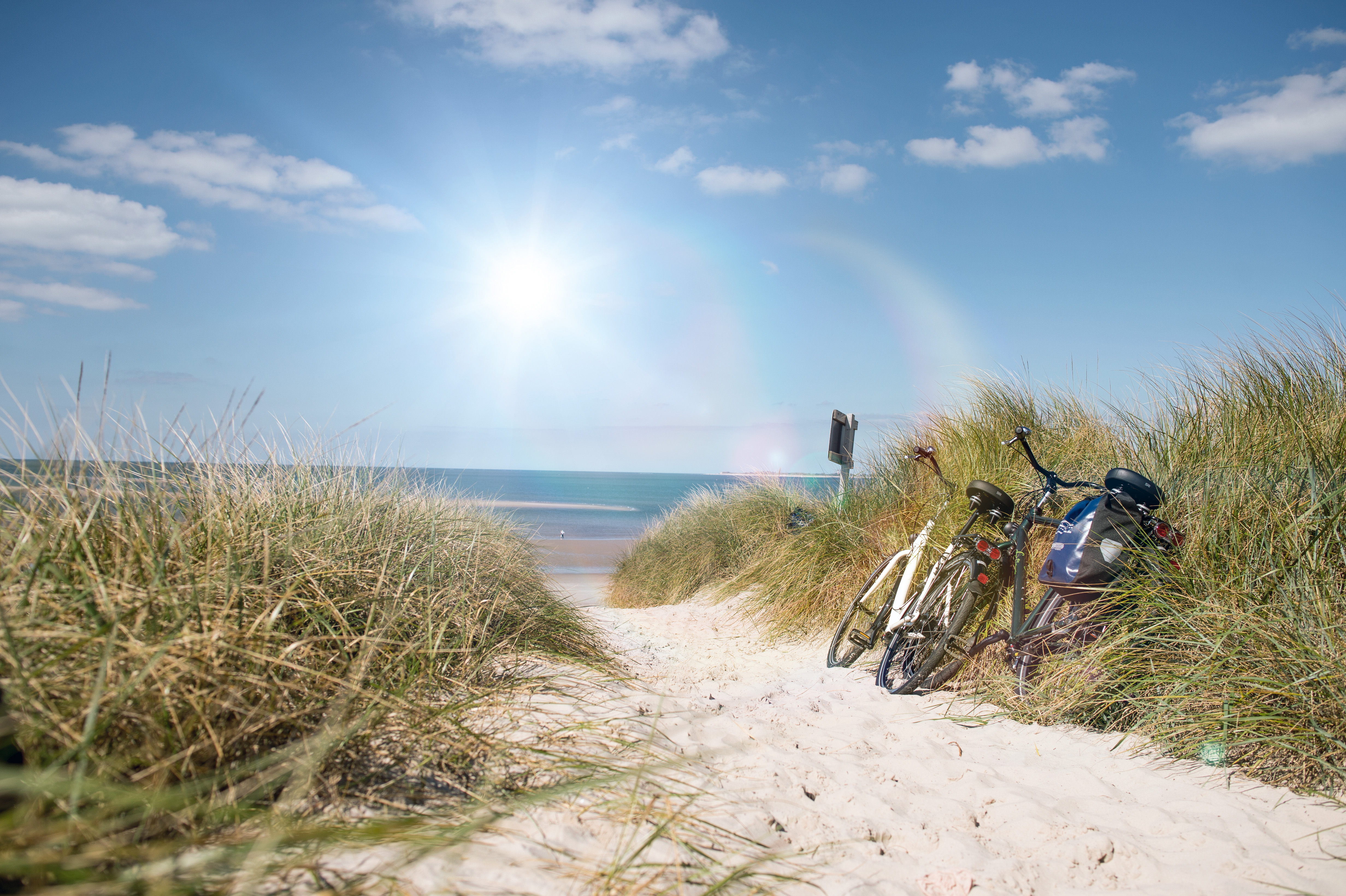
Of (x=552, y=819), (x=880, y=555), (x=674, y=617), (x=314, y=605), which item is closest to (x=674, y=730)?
(x=552, y=819)

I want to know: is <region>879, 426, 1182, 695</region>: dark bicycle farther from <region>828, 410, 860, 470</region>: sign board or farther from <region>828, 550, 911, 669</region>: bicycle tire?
<region>828, 410, 860, 470</region>: sign board

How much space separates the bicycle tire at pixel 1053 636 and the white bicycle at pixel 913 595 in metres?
0.42

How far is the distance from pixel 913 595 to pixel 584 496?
179 ft

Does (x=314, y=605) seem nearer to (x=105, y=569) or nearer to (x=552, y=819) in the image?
(x=105, y=569)

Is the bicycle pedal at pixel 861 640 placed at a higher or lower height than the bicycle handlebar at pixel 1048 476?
lower

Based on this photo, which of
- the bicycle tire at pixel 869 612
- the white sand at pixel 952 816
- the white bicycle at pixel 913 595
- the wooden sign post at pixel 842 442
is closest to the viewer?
the white sand at pixel 952 816

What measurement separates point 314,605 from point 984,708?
352 cm

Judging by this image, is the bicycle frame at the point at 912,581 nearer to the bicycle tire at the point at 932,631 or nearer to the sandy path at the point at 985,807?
the bicycle tire at the point at 932,631

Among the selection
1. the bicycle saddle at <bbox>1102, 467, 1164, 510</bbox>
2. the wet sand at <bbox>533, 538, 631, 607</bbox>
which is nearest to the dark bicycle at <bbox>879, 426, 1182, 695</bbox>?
the bicycle saddle at <bbox>1102, 467, 1164, 510</bbox>

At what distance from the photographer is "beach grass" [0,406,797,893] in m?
1.56

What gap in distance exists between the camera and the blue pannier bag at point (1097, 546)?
11.7 ft

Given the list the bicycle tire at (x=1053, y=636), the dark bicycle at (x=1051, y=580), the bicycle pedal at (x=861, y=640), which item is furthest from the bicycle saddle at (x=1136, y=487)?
the bicycle pedal at (x=861, y=640)

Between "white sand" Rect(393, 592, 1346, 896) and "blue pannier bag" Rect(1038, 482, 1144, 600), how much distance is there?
733 millimetres

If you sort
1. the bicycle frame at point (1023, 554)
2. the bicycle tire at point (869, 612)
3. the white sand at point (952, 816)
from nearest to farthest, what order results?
the white sand at point (952, 816) < the bicycle frame at point (1023, 554) < the bicycle tire at point (869, 612)
